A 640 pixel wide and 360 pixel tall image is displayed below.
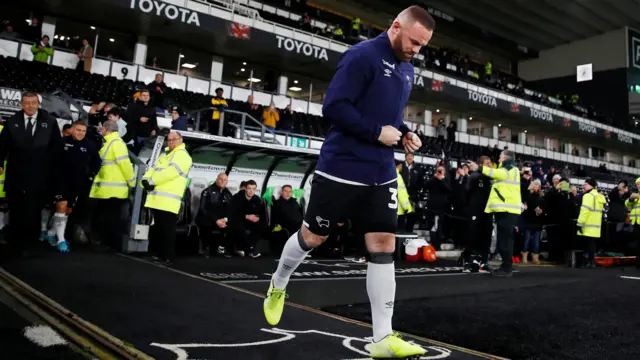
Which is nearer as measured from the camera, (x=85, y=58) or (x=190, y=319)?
(x=190, y=319)

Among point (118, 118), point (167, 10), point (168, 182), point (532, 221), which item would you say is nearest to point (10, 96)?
point (118, 118)

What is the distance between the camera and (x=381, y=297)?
7.06 ft

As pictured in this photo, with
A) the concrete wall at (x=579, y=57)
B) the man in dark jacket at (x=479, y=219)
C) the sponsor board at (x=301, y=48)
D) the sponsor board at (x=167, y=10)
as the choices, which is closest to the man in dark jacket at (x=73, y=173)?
the man in dark jacket at (x=479, y=219)

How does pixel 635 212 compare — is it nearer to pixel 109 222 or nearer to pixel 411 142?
pixel 411 142

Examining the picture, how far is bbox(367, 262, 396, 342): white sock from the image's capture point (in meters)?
2.10

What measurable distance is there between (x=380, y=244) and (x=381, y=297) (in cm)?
25

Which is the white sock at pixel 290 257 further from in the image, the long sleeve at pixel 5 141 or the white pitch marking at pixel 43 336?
the long sleeve at pixel 5 141

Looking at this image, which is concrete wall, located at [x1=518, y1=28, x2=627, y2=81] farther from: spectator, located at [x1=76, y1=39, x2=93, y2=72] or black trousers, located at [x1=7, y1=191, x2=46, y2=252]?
black trousers, located at [x1=7, y1=191, x2=46, y2=252]

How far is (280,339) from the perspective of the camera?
2414mm

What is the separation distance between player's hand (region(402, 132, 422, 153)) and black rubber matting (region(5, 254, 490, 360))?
1.00 m

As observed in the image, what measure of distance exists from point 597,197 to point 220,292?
8118mm

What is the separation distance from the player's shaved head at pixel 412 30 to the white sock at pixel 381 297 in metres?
1.05

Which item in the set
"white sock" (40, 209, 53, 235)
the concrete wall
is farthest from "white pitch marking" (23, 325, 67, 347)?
the concrete wall

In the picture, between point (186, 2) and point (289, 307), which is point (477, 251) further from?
point (186, 2)
